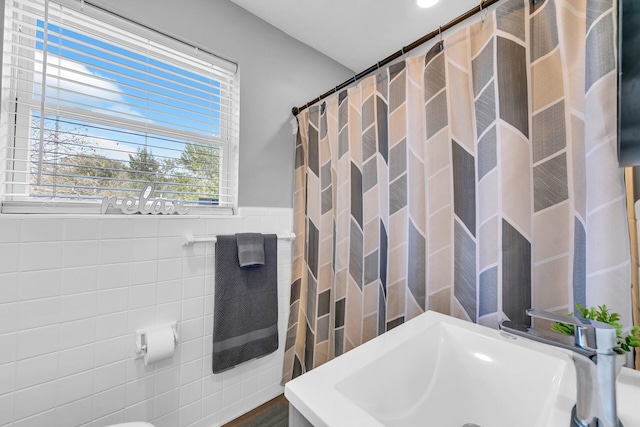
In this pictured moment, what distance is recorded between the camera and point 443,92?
103cm

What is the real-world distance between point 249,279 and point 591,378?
1370 mm

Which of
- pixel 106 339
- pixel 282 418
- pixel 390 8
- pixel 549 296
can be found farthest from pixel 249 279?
pixel 390 8

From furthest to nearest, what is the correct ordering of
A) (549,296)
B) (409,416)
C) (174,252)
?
1. (174,252)
2. (549,296)
3. (409,416)

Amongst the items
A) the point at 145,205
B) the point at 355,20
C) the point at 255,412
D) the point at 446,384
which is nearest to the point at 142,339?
the point at 145,205

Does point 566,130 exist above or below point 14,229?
above

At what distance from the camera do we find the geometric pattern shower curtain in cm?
69

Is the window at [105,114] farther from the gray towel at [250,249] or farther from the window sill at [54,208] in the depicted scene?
the gray towel at [250,249]

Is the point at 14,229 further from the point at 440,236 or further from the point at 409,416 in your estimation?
the point at 440,236

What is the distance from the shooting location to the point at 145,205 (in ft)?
3.92

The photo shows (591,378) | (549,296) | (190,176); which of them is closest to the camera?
(591,378)

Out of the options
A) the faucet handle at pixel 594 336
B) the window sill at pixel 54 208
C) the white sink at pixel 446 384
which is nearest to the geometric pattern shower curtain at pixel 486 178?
the white sink at pixel 446 384

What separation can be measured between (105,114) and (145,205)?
455 millimetres

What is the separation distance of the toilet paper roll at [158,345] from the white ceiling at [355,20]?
6.03 ft

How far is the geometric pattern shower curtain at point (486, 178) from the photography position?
0.69m
